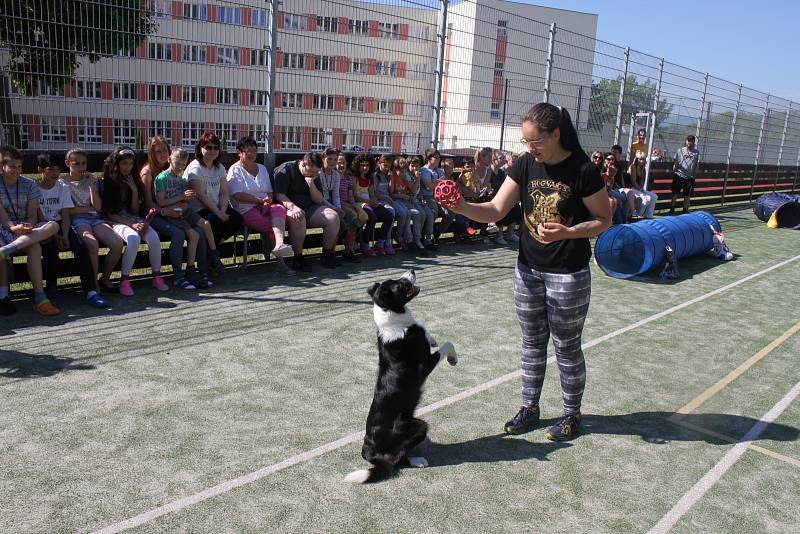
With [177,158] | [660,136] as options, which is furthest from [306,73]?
[660,136]

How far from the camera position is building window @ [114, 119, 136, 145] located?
7.26 m

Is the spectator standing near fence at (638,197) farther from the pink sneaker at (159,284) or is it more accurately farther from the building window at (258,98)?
the pink sneaker at (159,284)

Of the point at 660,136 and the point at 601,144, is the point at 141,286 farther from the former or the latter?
the point at 660,136

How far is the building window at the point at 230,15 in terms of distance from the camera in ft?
26.0

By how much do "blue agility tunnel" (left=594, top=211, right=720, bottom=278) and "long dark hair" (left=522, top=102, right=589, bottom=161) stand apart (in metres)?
5.80

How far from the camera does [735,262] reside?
35.4 ft

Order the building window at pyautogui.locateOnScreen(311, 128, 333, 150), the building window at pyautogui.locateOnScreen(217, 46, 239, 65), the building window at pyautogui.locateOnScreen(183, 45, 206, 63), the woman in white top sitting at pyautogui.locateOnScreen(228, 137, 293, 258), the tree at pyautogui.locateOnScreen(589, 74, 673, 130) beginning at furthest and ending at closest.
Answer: the tree at pyautogui.locateOnScreen(589, 74, 673, 130) → the building window at pyautogui.locateOnScreen(311, 128, 333, 150) → the woman in white top sitting at pyautogui.locateOnScreen(228, 137, 293, 258) → the building window at pyautogui.locateOnScreen(217, 46, 239, 65) → the building window at pyautogui.locateOnScreen(183, 45, 206, 63)

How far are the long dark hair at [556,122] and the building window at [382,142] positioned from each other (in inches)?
254

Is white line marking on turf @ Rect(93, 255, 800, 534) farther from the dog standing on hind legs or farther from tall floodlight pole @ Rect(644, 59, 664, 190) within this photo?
tall floodlight pole @ Rect(644, 59, 664, 190)

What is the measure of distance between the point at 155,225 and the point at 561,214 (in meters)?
5.04

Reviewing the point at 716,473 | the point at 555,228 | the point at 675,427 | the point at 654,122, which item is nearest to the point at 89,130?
the point at 555,228

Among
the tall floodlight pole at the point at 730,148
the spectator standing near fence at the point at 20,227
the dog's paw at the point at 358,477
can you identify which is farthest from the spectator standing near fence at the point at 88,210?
the tall floodlight pole at the point at 730,148

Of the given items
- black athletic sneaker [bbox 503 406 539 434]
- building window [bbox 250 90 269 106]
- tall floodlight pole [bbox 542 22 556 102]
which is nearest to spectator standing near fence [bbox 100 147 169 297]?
building window [bbox 250 90 269 106]

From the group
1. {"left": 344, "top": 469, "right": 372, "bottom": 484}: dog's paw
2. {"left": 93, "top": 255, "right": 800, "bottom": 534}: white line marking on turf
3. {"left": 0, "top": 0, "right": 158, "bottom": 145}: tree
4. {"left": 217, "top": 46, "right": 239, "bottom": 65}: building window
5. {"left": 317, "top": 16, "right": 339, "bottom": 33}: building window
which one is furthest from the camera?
{"left": 317, "top": 16, "right": 339, "bottom": 33}: building window
